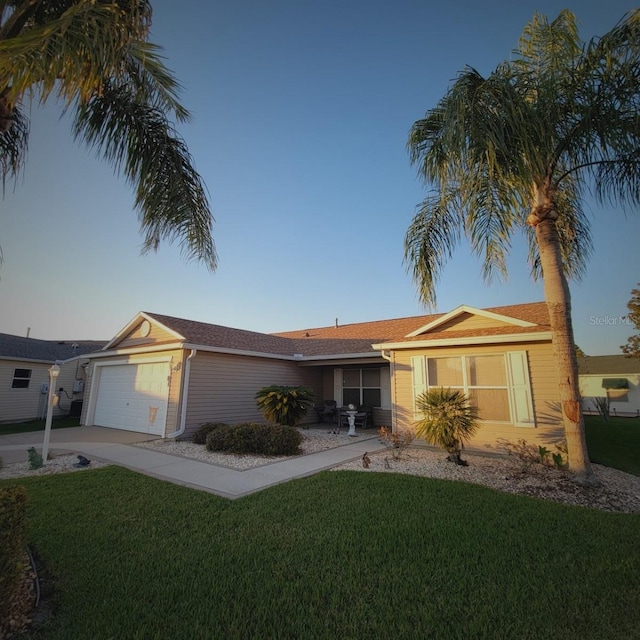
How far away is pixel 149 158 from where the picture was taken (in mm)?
A: 4652

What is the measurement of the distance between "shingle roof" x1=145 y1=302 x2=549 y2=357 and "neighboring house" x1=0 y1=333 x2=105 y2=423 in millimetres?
6667

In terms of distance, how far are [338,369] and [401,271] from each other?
23.9 ft

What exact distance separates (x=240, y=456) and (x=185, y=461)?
1224mm

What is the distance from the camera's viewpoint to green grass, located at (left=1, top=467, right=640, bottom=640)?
2.42 meters

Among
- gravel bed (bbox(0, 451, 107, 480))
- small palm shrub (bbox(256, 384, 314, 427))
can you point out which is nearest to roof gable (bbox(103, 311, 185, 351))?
small palm shrub (bbox(256, 384, 314, 427))

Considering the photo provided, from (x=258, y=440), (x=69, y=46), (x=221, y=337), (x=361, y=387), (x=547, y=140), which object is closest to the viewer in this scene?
(x=69, y=46)

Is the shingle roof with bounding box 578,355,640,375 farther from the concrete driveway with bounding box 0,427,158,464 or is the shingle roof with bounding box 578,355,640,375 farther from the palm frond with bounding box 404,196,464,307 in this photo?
the concrete driveway with bounding box 0,427,158,464

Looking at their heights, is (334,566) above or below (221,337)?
below

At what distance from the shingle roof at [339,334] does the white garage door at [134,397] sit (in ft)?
5.62

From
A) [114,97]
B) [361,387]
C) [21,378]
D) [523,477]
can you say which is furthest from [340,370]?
[21,378]

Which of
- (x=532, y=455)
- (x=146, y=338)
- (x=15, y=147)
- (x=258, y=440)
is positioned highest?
(x=15, y=147)

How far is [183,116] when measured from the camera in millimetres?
5250

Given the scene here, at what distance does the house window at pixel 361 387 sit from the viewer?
1442cm

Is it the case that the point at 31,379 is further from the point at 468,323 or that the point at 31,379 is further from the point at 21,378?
the point at 468,323
